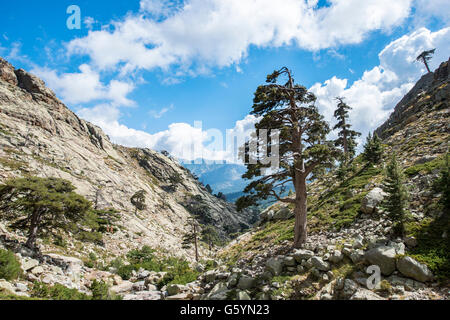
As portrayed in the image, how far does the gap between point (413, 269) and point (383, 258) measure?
2.73 feet

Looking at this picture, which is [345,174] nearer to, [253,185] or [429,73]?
[253,185]

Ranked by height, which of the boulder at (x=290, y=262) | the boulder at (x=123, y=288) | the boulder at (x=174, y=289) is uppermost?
the boulder at (x=290, y=262)

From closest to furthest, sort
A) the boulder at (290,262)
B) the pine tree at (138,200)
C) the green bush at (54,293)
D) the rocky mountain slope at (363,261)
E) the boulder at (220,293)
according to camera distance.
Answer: the rocky mountain slope at (363,261)
the boulder at (220,293)
the green bush at (54,293)
the boulder at (290,262)
the pine tree at (138,200)

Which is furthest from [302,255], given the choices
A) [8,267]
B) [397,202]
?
[8,267]

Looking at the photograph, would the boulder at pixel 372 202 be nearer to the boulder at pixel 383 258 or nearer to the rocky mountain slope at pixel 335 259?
the rocky mountain slope at pixel 335 259

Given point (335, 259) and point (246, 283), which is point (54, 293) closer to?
point (246, 283)

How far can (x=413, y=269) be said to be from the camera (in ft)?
22.2

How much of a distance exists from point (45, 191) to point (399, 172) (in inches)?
800

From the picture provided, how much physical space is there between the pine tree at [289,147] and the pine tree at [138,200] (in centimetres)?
4599

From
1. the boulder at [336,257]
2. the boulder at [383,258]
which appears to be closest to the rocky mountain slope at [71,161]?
the boulder at [336,257]

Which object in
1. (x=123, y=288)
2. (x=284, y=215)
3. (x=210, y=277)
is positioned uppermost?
(x=284, y=215)

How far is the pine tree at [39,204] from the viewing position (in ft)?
42.7

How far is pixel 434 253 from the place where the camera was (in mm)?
7320
